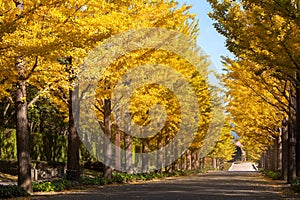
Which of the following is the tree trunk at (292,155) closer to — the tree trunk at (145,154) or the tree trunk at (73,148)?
the tree trunk at (73,148)

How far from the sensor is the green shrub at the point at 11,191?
1540 cm

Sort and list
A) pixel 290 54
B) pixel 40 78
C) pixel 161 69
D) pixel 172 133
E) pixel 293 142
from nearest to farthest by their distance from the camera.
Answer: pixel 290 54
pixel 40 78
pixel 293 142
pixel 161 69
pixel 172 133

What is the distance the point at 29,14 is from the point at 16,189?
603cm

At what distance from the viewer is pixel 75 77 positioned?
1934cm

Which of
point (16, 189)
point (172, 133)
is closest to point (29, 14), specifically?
point (16, 189)

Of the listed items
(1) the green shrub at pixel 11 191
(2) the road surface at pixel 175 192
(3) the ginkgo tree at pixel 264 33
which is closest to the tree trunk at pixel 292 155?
(2) the road surface at pixel 175 192

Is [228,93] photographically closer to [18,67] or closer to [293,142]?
[293,142]

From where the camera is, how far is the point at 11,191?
15.9 m

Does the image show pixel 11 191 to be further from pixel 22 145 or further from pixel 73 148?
pixel 73 148

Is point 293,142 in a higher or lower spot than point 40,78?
lower

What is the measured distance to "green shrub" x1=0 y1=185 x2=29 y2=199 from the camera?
606 inches

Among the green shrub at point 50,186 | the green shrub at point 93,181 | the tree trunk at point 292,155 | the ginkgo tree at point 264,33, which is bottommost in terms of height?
the green shrub at point 93,181

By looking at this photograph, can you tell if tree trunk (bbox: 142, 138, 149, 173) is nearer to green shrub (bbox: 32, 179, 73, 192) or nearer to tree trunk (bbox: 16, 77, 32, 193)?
green shrub (bbox: 32, 179, 73, 192)

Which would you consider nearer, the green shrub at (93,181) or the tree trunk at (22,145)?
the tree trunk at (22,145)
